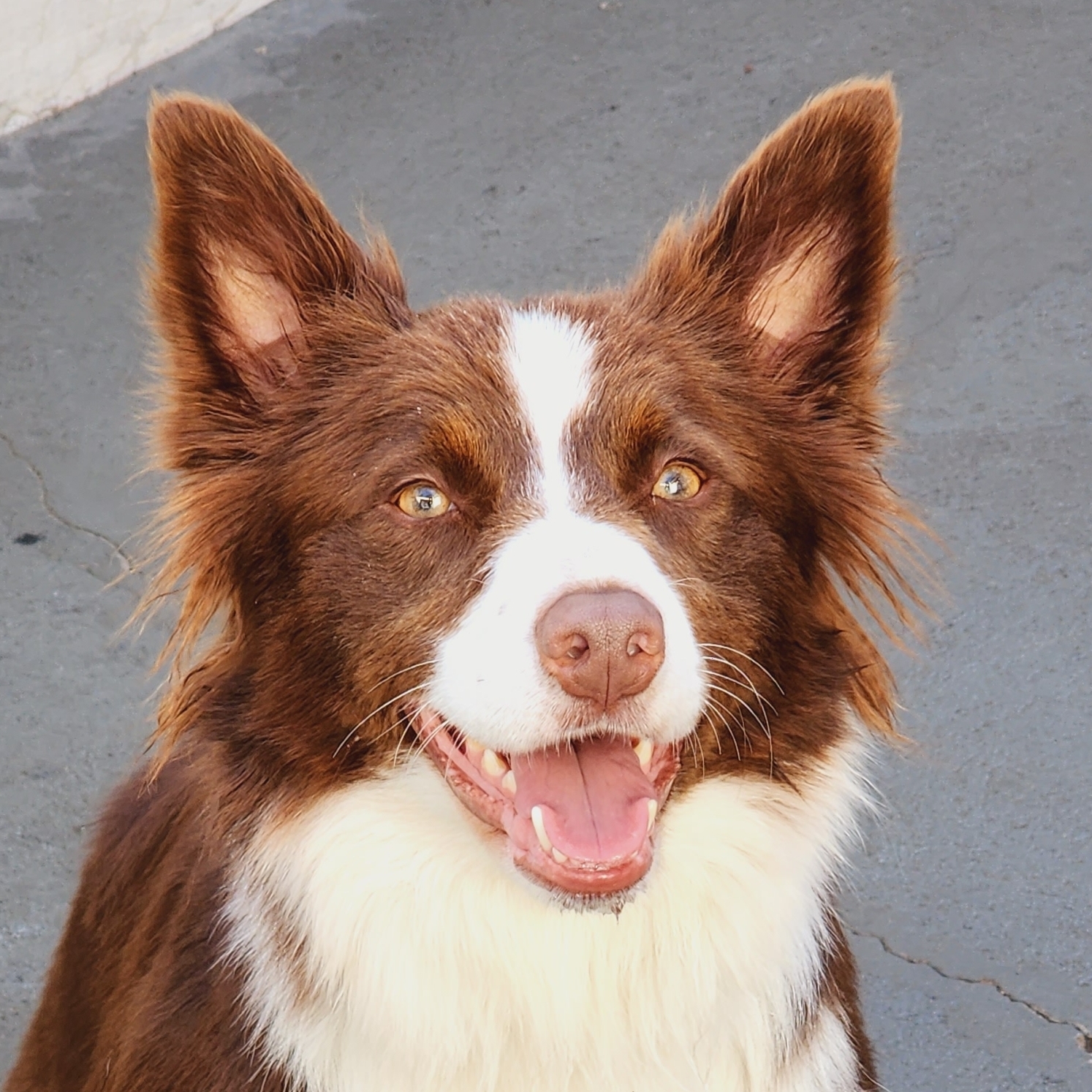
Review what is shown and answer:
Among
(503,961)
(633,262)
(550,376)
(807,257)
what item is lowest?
(503,961)

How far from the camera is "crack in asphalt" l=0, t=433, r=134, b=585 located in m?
5.50

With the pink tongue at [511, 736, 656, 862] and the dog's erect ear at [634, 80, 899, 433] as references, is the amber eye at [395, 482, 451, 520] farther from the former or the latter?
the dog's erect ear at [634, 80, 899, 433]

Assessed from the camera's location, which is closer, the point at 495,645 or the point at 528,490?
the point at 495,645

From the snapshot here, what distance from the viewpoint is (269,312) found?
10.2ft

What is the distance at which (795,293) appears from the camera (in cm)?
321

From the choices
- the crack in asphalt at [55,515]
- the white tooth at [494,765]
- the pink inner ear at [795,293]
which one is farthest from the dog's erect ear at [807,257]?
the crack in asphalt at [55,515]

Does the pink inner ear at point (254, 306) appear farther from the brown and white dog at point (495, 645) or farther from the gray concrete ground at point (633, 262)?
the gray concrete ground at point (633, 262)

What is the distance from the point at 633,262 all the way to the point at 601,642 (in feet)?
13.7

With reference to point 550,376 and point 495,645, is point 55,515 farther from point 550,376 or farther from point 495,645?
point 495,645

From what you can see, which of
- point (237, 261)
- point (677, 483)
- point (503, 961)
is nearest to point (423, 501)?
point (677, 483)

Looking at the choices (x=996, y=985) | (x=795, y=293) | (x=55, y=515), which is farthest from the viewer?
(x=55, y=515)

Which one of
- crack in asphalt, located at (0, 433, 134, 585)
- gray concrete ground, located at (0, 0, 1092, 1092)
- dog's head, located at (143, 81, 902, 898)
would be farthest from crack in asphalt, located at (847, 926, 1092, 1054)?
crack in asphalt, located at (0, 433, 134, 585)

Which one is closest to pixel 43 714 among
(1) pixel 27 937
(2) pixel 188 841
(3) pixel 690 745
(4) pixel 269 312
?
(1) pixel 27 937

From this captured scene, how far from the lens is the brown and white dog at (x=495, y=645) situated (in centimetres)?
283
